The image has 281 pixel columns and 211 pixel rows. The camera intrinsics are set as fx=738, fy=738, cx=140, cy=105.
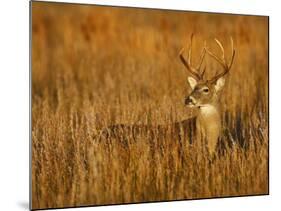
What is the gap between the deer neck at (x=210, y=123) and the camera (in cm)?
628

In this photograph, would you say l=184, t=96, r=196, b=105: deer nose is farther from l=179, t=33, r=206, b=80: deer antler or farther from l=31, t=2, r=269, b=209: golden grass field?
l=179, t=33, r=206, b=80: deer antler

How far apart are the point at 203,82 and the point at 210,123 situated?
0.36 m

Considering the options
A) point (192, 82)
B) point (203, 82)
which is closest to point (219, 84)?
point (203, 82)

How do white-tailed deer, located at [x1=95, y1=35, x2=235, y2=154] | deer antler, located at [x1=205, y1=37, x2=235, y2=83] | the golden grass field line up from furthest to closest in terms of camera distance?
deer antler, located at [x1=205, y1=37, x2=235, y2=83], white-tailed deer, located at [x1=95, y1=35, x2=235, y2=154], the golden grass field

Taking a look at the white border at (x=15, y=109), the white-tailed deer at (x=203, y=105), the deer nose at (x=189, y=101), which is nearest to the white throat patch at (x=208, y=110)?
the white-tailed deer at (x=203, y=105)

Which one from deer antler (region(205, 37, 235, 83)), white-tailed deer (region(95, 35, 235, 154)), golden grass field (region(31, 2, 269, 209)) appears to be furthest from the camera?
deer antler (region(205, 37, 235, 83))

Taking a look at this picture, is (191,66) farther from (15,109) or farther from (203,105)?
(15,109)

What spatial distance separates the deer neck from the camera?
20.6 ft

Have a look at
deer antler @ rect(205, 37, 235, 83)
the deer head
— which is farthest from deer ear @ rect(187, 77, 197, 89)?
deer antler @ rect(205, 37, 235, 83)

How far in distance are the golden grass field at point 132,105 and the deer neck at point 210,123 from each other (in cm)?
7

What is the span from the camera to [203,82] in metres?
6.27

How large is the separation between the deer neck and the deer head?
5cm

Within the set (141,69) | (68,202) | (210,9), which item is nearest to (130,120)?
(141,69)

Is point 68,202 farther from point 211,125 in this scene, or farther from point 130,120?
point 211,125
